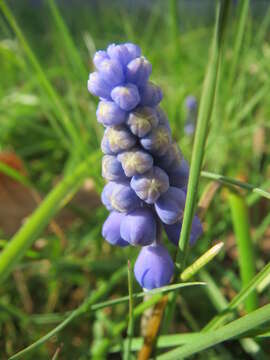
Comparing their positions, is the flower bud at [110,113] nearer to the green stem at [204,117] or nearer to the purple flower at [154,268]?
the green stem at [204,117]

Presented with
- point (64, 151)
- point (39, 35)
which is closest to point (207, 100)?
point (64, 151)

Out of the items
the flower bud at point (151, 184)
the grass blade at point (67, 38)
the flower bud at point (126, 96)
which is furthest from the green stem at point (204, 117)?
the grass blade at point (67, 38)

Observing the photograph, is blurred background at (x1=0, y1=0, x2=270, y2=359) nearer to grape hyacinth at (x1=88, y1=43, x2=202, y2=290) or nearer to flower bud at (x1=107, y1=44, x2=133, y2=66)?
grape hyacinth at (x1=88, y1=43, x2=202, y2=290)

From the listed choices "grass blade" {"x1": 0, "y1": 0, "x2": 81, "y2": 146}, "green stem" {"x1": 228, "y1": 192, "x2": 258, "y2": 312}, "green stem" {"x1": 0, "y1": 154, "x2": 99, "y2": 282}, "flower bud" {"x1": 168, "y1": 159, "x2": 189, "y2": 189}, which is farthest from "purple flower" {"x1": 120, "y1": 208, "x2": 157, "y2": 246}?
"grass blade" {"x1": 0, "y1": 0, "x2": 81, "y2": 146}

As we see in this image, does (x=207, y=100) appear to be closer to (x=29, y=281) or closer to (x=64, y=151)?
(x=29, y=281)

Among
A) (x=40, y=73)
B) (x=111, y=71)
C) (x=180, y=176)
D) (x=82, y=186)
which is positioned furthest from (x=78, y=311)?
(x=82, y=186)

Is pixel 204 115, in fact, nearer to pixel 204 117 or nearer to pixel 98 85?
pixel 204 117
